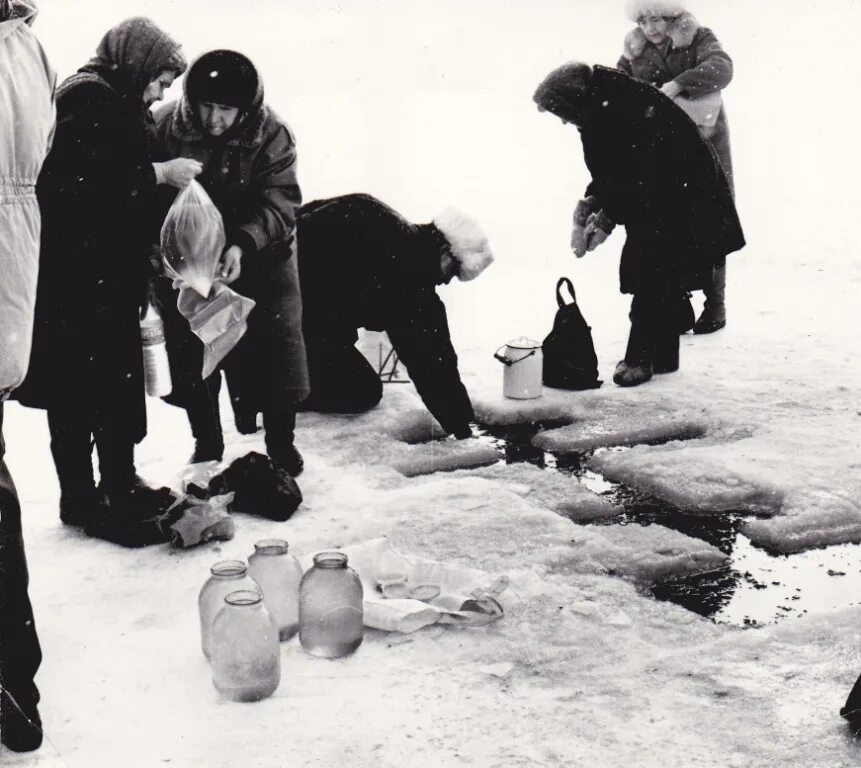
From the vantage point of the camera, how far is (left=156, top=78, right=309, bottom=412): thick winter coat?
165 inches

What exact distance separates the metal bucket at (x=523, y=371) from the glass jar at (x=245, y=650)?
2.95 metres

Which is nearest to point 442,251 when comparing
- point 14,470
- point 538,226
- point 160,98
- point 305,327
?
point 305,327

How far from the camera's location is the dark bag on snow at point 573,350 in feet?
18.9

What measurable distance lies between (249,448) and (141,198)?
58.1 inches

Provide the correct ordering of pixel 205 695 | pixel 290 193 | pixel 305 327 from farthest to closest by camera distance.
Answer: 1. pixel 305 327
2. pixel 290 193
3. pixel 205 695

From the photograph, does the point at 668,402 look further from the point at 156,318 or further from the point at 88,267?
the point at 88,267

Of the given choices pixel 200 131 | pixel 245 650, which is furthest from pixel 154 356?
pixel 245 650

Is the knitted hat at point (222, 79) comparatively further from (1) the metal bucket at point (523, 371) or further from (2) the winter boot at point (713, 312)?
(2) the winter boot at point (713, 312)

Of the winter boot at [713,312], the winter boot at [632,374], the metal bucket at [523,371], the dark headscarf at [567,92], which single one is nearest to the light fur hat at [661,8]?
the dark headscarf at [567,92]

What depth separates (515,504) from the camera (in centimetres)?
412

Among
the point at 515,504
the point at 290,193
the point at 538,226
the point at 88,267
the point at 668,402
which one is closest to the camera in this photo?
the point at 88,267

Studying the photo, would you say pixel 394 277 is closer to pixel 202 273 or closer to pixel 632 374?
pixel 202 273

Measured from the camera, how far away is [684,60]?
6.57m

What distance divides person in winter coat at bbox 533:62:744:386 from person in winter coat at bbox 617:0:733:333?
0.69 m
